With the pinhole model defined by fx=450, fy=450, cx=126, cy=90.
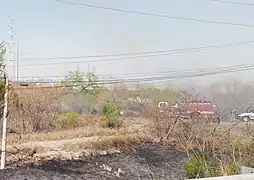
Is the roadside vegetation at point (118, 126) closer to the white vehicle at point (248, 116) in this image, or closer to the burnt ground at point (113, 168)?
the white vehicle at point (248, 116)

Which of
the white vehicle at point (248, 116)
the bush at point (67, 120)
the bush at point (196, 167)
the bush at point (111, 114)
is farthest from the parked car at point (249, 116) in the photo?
the bush at point (67, 120)

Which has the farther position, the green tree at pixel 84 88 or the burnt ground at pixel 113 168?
the green tree at pixel 84 88

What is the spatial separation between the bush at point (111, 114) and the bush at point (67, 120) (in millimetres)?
2212

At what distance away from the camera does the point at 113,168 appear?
18156mm

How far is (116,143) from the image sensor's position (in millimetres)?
23531

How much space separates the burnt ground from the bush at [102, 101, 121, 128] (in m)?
9.52

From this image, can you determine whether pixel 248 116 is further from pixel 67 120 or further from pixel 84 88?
pixel 84 88

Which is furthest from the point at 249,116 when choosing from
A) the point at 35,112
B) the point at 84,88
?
the point at 84,88

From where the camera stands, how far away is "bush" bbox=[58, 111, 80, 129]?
32894 millimetres

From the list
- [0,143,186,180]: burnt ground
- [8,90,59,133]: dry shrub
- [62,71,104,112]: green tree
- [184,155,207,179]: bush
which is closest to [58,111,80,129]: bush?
[8,90,59,133]: dry shrub

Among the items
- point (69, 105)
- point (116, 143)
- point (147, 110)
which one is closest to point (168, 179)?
point (116, 143)

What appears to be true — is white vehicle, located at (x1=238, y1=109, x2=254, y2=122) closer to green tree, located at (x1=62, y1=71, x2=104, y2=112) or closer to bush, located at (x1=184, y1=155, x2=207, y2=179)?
bush, located at (x1=184, y1=155, x2=207, y2=179)

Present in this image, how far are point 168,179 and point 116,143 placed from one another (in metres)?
8.72

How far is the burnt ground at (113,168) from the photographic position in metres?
15.2
